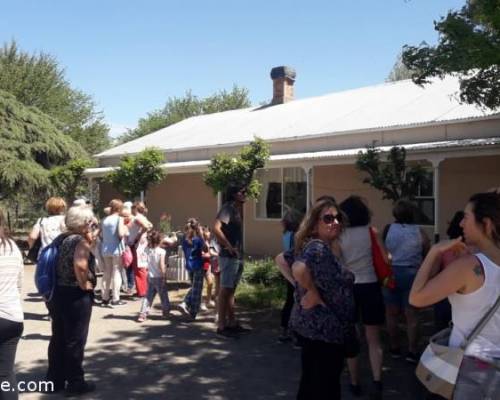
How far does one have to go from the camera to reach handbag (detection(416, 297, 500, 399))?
2547 mm

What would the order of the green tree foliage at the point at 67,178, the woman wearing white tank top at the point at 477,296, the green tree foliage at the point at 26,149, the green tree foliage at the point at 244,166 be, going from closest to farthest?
the woman wearing white tank top at the point at 477,296 < the green tree foliage at the point at 244,166 < the green tree foliage at the point at 26,149 < the green tree foliage at the point at 67,178

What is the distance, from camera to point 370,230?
16.2ft

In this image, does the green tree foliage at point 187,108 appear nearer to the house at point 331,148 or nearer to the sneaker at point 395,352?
the house at point 331,148

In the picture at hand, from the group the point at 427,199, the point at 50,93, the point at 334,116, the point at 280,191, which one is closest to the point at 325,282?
the point at 427,199

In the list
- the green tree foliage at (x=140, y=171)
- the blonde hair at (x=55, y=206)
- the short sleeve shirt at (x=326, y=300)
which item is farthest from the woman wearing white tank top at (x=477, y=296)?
the green tree foliage at (x=140, y=171)

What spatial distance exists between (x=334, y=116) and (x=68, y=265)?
1313cm

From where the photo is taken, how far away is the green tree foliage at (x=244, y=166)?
14.0 m

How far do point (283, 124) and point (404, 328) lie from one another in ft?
37.3

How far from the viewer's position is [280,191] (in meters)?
17.0

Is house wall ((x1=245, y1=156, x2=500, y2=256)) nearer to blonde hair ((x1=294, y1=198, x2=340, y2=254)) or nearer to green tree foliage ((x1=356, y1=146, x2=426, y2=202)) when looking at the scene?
green tree foliage ((x1=356, y1=146, x2=426, y2=202))

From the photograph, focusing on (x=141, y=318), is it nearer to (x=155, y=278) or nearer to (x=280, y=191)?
(x=155, y=278)

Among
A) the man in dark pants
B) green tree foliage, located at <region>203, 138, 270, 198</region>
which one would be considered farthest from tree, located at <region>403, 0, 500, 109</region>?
green tree foliage, located at <region>203, 138, 270, 198</region>

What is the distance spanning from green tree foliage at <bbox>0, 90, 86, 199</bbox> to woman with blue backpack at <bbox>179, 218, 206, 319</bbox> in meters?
11.8

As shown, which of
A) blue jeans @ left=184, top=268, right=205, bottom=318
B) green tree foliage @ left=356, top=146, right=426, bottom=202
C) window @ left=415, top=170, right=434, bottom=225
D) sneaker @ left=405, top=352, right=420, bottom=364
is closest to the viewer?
sneaker @ left=405, top=352, right=420, bottom=364
